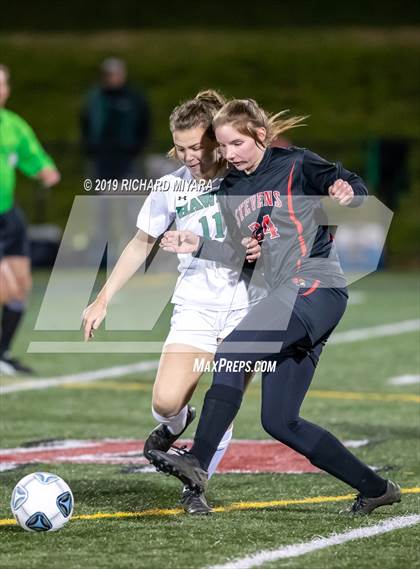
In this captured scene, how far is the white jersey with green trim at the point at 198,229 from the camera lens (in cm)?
644

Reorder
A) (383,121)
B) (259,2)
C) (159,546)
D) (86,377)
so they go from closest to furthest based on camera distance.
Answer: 1. (159,546)
2. (86,377)
3. (383,121)
4. (259,2)

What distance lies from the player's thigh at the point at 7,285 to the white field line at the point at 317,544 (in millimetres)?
5728

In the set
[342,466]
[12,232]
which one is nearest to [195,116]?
[342,466]

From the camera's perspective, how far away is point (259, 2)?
41.7m

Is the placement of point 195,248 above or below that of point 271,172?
below

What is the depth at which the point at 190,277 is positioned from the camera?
256 inches

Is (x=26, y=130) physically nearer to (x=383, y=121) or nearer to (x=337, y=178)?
(x=337, y=178)

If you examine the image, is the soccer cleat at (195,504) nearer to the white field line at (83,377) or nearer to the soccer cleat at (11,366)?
the white field line at (83,377)

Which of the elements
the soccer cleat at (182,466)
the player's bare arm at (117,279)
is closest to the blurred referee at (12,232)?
the player's bare arm at (117,279)

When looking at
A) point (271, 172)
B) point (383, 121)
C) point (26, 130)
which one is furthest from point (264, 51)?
point (271, 172)

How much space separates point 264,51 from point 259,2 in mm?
7754

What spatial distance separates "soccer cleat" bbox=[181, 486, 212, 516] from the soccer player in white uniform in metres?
0.06

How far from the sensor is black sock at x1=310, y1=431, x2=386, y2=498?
5961mm

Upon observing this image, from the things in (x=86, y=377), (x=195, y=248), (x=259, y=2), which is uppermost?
(x=259, y=2)
